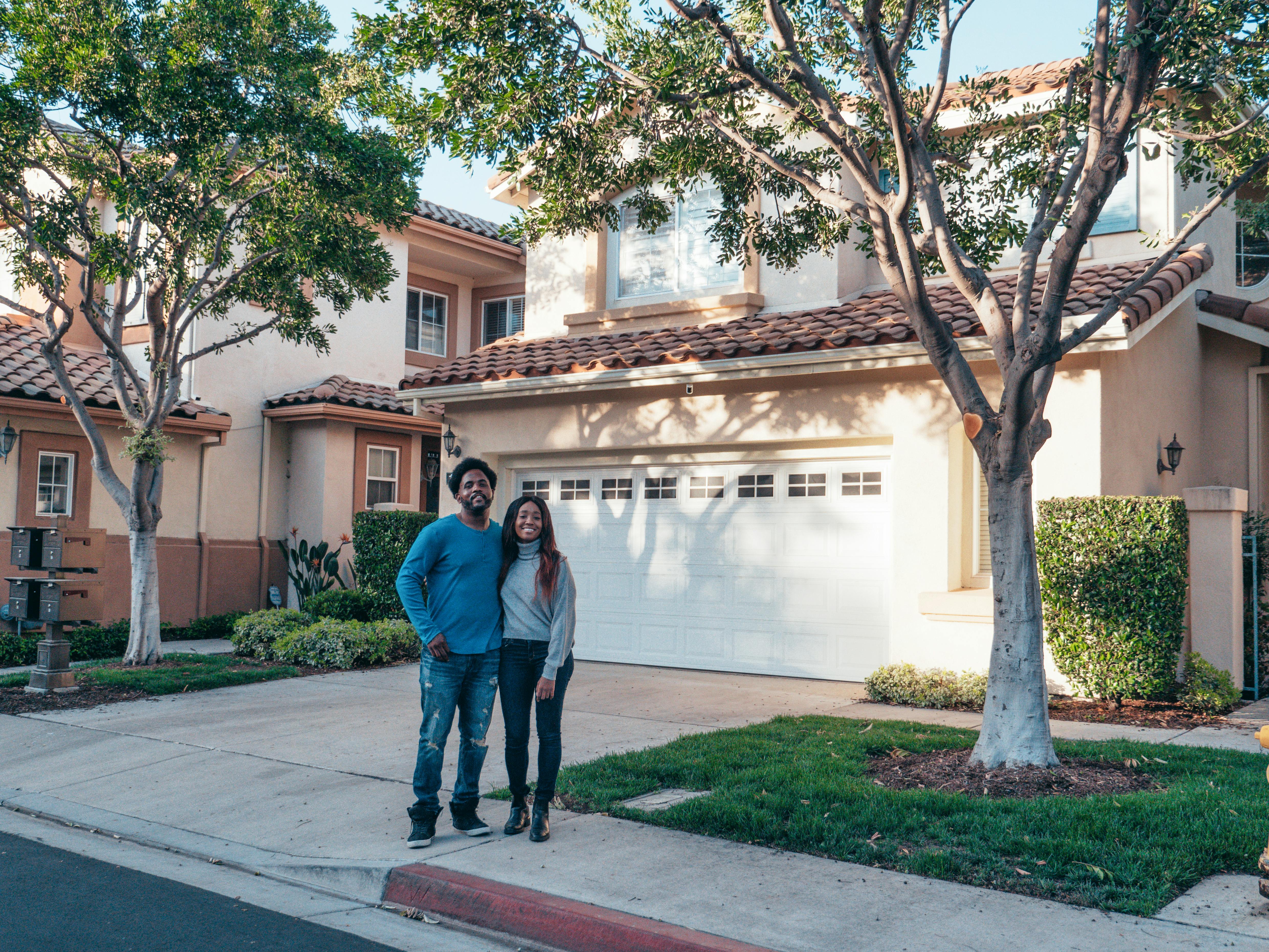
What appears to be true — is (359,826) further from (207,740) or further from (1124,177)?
(1124,177)

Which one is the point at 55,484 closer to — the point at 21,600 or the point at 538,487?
the point at 21,600

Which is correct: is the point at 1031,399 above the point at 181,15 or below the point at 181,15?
below

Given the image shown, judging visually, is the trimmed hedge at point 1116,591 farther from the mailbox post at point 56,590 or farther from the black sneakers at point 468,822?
the mailbox post at point 56,590

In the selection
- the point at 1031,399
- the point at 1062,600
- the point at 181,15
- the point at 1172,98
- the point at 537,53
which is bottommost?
the point at 1062,600

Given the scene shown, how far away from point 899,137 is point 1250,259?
409 inches

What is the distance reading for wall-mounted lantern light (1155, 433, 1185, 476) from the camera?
1147 cm

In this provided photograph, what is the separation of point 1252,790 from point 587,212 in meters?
6.79

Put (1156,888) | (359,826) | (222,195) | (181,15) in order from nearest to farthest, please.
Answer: (1156,888) < (359,826) < (181,15) < (222,195)

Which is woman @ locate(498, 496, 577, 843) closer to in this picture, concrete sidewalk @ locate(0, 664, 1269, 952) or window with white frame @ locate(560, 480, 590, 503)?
concrete sidewalk @ locate(0, 664, 1269, 952)

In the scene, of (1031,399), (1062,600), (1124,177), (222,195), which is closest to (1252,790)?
(1031,399)

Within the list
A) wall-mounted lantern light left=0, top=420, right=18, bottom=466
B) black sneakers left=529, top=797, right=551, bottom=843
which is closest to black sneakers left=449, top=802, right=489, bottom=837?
black sneakers left=529, top=797, right=551, bottom=843

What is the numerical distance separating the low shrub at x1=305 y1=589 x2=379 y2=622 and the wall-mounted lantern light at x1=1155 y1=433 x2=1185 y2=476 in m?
9.42

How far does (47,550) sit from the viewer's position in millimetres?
10930

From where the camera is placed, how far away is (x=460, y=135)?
27.9 feet
